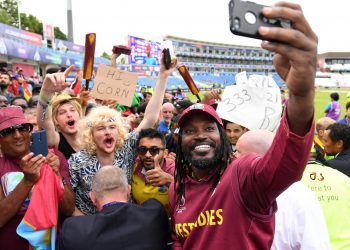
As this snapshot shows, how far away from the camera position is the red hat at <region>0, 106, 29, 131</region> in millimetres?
2504

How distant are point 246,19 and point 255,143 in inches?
58.0

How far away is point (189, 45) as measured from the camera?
86.2 meters

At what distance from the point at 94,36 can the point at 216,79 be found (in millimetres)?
75401

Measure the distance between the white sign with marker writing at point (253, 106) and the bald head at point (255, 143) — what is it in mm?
1366

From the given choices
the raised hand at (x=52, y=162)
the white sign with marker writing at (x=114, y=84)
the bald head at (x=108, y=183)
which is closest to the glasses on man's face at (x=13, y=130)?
the raised hand at (x=52, y=162)

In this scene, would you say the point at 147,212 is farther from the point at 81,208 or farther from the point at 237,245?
A: the point at 81,208

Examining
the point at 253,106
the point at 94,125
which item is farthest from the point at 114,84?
the point at 253,106

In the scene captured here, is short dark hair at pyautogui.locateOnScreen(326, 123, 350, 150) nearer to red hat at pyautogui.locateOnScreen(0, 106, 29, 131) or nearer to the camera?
the camera

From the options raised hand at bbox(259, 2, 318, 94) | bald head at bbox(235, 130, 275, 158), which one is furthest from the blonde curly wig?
raised hand at bbox(259, 2, 318, 94)

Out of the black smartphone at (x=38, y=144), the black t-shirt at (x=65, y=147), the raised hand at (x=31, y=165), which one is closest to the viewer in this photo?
the raised hand at (x=31, y=165)

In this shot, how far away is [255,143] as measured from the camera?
2.35 meters

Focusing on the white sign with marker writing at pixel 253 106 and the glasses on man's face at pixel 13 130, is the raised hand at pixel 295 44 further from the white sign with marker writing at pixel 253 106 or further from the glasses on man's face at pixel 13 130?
the white sign with marker writing at pixel 253 106

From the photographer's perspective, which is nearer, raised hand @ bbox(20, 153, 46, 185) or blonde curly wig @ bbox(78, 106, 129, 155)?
raised hand @ bbox(20, 153, 46, 185)

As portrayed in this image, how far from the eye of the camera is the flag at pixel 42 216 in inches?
88.0
